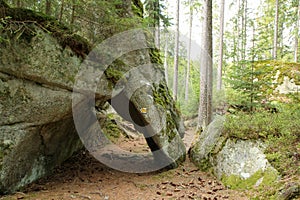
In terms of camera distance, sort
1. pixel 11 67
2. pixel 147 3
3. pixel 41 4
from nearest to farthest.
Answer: pixel 11 67 < pixel 41 4 < pixel 147 3

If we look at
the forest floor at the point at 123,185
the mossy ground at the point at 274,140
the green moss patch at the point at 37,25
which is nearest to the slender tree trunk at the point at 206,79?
the mossy ground at the point at 274,140

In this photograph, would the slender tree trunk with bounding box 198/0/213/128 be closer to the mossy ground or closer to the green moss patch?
the mossy ground

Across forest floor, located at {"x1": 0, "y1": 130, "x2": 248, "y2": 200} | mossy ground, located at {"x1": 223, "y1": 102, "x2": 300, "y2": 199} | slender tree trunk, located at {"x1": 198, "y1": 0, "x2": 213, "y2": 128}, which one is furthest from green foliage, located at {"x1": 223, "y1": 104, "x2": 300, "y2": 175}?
slender tree trunk, located at {"x1": 198, "y1": 0, "x2": 213, "y2": 128}

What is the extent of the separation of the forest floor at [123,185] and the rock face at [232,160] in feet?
0.81

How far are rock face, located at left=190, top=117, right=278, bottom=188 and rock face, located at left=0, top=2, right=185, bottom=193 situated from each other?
0.73 metres

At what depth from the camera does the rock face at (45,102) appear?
169 inches

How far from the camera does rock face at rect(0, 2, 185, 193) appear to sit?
430 cm

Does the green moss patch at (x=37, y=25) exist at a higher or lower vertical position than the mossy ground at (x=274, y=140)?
higher

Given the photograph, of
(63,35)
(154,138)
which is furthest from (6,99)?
(154,138)

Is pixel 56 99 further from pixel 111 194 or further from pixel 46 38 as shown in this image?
pixel 111 194

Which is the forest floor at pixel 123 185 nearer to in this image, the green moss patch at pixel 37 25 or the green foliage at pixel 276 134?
the green foliage at pixel 276 134

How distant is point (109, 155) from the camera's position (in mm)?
7594

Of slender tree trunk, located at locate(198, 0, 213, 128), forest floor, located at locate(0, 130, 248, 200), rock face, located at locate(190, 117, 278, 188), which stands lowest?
forest floor, located at locate(0, 130, 248, 200)

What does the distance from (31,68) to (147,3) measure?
11.7m
